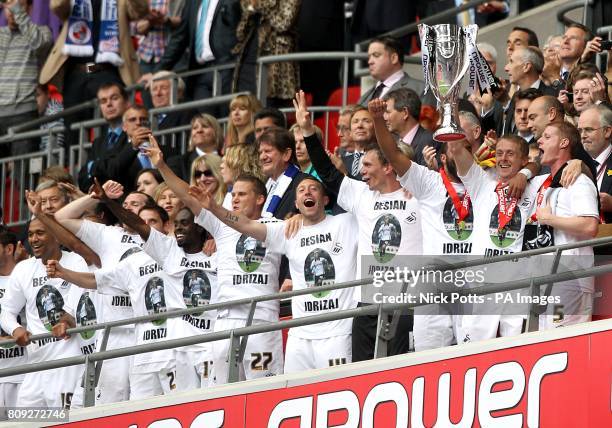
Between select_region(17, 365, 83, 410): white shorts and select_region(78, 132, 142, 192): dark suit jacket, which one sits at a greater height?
select_region(78, 132, 142, 192): dark suit jacket

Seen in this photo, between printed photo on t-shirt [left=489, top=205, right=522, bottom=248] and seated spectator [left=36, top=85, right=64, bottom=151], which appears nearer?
printed photo on t-shirt [left=489, top=205, right=522, bottom=248]

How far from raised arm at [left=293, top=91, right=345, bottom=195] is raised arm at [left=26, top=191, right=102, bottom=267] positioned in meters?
2.36

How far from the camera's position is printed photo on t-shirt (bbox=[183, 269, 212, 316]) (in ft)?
40.8

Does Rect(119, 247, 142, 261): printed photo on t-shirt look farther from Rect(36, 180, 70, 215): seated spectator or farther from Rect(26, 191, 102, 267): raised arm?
Rect(36, 180, 70, 215): seated spectator

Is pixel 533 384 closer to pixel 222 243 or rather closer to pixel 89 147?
pixel 222 243

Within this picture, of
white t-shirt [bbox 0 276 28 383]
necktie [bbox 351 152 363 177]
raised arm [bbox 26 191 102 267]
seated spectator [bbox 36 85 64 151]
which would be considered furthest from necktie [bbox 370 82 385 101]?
seated spectator [bbox 36 85 64 151]

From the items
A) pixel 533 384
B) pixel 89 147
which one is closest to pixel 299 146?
pixel 533 384

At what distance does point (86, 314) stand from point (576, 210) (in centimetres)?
442

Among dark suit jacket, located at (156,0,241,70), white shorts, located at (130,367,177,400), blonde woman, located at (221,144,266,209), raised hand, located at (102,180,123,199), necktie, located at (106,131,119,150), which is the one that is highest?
dark suit jacket, located at (156,0,241,70)

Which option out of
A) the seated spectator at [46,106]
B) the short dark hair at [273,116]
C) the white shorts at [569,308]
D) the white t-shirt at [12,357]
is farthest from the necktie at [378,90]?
the seated spectator at [46,106]

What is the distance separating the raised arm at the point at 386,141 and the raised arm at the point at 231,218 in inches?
47.8

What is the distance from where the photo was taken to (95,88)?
1788 cm

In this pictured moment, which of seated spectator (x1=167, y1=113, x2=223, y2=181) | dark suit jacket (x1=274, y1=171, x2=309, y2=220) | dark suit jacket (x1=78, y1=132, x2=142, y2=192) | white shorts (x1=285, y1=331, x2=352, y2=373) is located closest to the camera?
white shorts (x1=285, y1=331, x2=352, y2=373)

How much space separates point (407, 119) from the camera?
41.6 feet
